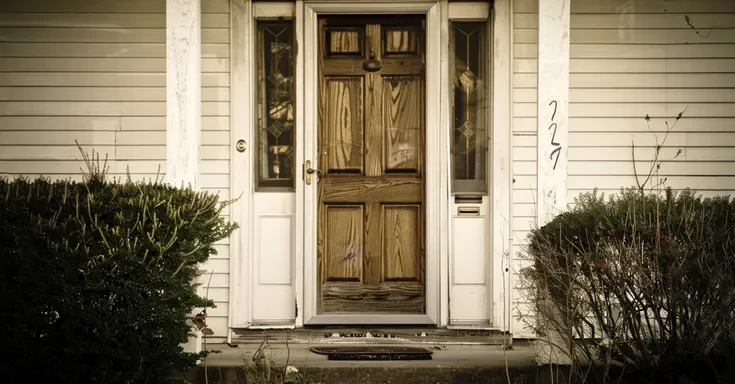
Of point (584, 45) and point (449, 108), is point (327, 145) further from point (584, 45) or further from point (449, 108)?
point (584, 45)

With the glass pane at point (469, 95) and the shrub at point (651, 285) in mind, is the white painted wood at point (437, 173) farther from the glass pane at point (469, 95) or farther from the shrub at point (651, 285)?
the shrub at point (651, 285)

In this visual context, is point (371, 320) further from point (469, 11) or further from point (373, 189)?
point (469, 11)

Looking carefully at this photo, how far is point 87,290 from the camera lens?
494cm

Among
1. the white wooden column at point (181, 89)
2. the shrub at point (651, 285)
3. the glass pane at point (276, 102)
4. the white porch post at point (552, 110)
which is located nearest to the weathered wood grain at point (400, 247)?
the glass pane at point (276, 102)

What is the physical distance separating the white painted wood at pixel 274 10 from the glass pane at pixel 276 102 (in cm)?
7

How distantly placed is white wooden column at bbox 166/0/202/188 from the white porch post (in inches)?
90.3

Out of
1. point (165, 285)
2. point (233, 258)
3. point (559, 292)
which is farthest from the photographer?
point (233, 258)

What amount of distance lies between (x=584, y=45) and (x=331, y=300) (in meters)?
2.87

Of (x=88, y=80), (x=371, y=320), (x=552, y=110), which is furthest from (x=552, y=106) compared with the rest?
(x=88, y=80)

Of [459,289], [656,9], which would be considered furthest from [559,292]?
[656,9]

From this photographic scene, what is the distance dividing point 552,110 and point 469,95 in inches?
55.7

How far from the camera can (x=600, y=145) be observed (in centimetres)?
752

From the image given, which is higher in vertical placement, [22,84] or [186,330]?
[22,84]

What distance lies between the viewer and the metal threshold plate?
21.8 ft
